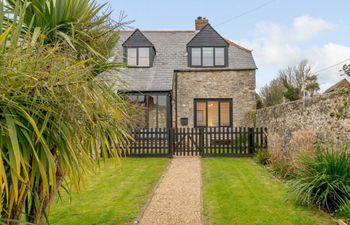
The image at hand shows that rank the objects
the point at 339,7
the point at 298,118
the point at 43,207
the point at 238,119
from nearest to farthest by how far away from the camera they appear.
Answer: the point at 43,207
the point at 298,118
the point at 339,7
the point at 238,119

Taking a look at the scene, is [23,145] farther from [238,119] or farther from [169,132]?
[238,119]

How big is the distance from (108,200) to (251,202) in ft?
10.0

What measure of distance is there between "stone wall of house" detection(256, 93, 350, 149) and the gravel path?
3463 millimetres

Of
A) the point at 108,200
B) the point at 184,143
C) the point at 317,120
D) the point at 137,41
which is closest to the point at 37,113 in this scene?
the point at 108,200

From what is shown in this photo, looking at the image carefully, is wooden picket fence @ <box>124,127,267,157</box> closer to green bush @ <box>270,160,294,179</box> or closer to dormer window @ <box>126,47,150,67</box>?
green bush @ <box>270,160,294,179</box>

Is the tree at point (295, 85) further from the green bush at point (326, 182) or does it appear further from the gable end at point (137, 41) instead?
the green bush at point (326, 182)

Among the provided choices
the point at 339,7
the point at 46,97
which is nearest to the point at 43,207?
the point at 46,97

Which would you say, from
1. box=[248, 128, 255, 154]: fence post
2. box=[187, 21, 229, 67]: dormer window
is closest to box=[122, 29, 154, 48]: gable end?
box=[187, 21, 229, 67]: dormer window

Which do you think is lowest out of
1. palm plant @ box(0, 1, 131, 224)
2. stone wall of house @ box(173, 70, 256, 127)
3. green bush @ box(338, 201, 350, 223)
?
green bush @ box(338, 201, 350, 223)

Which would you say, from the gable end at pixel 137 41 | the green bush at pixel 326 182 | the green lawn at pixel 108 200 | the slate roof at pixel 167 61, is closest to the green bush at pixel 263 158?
the green lawn at pixel 108 200

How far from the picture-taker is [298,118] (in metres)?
9.94

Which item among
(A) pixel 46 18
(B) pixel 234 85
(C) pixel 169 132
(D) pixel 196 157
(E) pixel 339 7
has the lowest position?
(D) pixel 196 157

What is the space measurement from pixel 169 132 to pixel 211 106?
257 inches

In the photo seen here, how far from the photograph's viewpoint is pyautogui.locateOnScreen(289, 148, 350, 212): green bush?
5.58 metres
